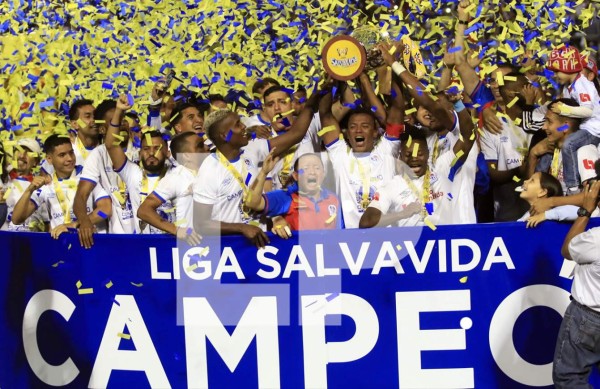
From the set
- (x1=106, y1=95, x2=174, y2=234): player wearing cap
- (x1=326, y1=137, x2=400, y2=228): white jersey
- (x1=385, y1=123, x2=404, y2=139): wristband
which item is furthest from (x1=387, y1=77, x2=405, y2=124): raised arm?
(x1=106, y1=95, x2=174, y2=234): player wearing cap

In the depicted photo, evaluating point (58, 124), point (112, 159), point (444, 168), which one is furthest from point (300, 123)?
point (58, 124)

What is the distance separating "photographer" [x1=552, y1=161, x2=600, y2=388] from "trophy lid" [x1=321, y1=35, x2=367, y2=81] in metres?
2.01

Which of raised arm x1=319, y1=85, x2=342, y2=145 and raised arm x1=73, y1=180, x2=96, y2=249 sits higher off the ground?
raised arm x1=319, y1=85, x2=342, y2=145

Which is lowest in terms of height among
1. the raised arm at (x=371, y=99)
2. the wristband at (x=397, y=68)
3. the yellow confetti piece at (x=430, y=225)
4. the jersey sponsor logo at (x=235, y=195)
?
the yellow confetti piece at (x=430, y=225)

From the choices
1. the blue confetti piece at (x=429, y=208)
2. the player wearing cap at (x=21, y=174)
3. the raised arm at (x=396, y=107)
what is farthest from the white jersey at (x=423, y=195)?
the player wearing cap at (x=21, y=174)

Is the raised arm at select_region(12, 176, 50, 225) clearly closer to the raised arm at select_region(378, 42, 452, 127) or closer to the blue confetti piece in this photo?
the raised arm at select_region(378, 42, 452, 127)

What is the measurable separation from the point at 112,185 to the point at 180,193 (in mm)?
1033

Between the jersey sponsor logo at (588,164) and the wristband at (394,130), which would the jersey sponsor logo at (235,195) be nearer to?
the wristband at (394,130)

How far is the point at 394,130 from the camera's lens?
26.0 feet

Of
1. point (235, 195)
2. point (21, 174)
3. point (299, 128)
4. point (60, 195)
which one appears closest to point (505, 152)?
point (299, 128)

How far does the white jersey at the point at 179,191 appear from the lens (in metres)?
7.59

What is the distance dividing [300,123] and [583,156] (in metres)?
2.14

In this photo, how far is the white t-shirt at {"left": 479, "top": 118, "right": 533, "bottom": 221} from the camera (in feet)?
27.1

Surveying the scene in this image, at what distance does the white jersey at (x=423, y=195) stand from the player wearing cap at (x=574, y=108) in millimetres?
879
